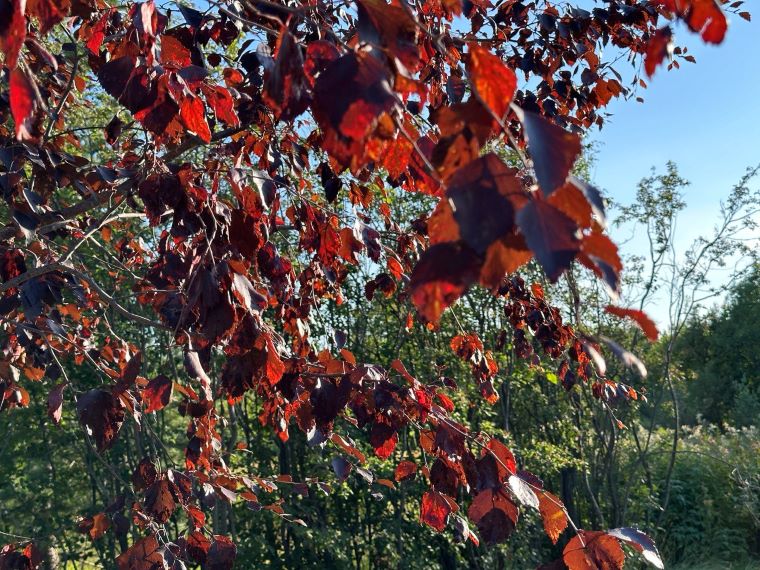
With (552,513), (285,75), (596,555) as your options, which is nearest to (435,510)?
(552,513)

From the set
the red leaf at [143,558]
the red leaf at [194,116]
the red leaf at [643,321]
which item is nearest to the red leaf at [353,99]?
the red leaf at [643,321]

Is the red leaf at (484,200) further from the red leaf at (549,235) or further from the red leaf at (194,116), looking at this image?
the red leaf at (194,116)

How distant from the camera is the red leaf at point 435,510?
58.7 inches

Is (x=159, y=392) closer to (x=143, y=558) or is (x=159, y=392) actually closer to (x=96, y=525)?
(x=143, y=558)

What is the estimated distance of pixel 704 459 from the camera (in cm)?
915

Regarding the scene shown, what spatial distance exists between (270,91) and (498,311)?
260 inches

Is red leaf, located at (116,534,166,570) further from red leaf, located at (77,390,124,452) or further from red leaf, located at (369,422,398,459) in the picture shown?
red leaf, located at (369,422,398,459)

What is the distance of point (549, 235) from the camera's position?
0.49 meters

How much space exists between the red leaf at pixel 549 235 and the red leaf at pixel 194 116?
91 cm

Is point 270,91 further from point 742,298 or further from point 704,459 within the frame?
Answer: point 742,298

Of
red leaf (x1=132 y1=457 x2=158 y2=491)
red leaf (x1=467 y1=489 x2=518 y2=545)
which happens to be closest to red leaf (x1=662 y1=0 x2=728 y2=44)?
red leaf (x1=467 y1=489 x2=518 y2=545)

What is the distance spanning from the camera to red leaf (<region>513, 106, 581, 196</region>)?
502mm

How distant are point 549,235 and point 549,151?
0.22ft

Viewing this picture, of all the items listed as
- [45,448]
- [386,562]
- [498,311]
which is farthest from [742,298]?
[45,448]
